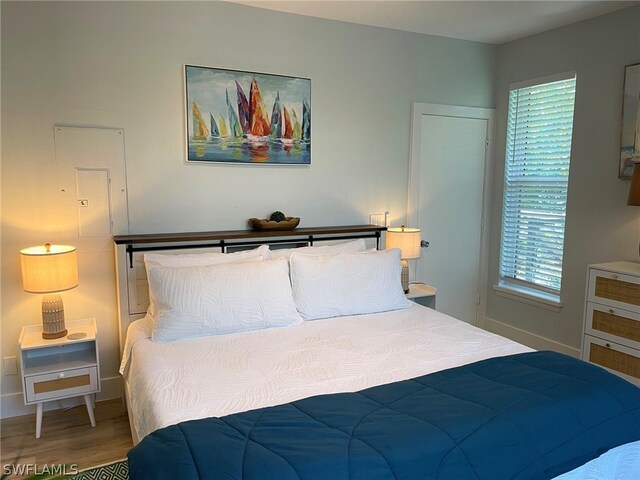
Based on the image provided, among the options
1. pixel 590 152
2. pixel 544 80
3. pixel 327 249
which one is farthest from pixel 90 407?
pixel 544 80

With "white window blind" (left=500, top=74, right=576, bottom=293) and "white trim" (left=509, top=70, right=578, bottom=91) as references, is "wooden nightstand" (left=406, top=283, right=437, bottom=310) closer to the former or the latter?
"white window blind" (left=500, top=74, right=576, bottom=293)

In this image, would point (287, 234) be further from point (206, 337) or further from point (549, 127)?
point (549, 127)

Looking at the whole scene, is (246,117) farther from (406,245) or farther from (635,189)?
(635,189)

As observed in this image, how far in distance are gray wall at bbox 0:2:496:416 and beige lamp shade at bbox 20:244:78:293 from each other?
31 cm

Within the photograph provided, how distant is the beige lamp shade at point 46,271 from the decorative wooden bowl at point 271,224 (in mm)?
1178

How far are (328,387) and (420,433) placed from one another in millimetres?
534

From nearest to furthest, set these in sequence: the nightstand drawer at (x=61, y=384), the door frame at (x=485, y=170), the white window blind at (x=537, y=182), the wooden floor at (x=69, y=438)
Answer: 1. the wooden floor at (x=69, y=438)
2. the nightstand drawer at (x=61, y=384)
3. the white window blind at (x=537, y=182)
4. the door frame at (x=485, y=170)

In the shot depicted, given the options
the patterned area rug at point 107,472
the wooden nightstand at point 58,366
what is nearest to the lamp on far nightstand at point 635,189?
the patterned area rug at point 107,472

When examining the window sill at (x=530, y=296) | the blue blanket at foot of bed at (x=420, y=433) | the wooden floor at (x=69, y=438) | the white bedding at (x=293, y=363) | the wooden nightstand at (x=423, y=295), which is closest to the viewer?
the blue blanket at foot of bed at (x=420, y=433)

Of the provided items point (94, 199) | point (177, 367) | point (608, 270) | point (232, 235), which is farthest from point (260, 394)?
point (608, 270)

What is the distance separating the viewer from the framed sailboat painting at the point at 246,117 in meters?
3.15

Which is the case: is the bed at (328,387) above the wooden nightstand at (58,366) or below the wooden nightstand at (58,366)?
above

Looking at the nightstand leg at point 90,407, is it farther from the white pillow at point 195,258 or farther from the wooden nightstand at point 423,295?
the wooden nightstand at point 423,295

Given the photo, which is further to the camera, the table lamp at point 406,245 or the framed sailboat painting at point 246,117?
the table lamp at point 406,245
